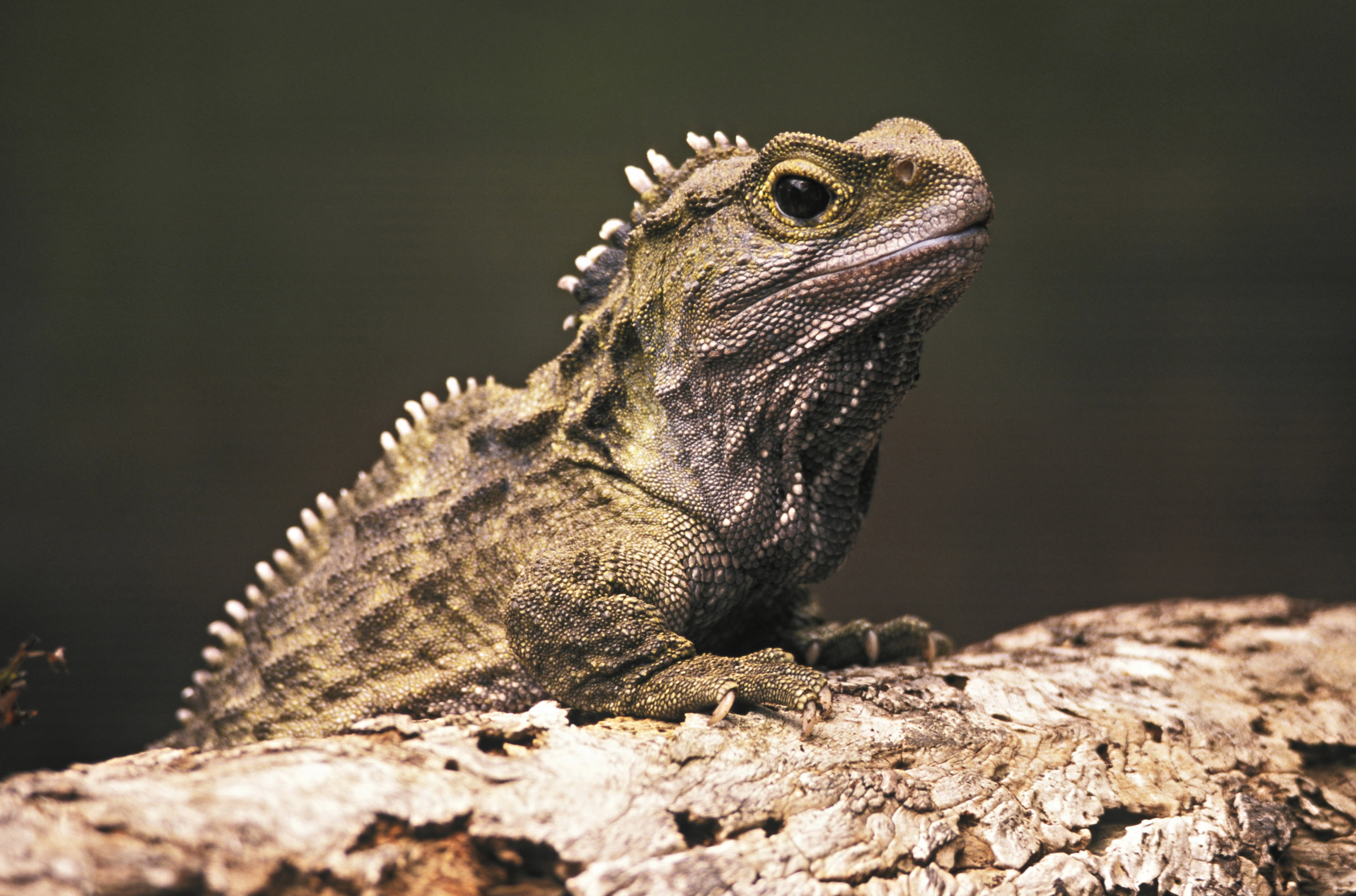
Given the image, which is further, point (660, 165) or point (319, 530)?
point (319, 530)

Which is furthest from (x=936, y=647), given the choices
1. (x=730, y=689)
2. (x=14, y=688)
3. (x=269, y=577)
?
(x=14, y=688)

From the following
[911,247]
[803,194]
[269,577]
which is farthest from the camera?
[269,577]

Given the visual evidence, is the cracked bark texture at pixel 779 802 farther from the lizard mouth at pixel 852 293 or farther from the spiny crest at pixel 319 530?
the spiny crest at pixel 319 530

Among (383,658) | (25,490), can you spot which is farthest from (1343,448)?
(25,490)

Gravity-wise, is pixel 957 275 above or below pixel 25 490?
below

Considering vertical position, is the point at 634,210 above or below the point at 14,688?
above

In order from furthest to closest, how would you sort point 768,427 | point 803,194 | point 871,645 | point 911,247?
1. point 871,645
2. point 768,427
3. point 803,194
4. point 911,247

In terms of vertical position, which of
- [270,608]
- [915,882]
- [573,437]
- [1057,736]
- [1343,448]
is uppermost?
[1343,448]

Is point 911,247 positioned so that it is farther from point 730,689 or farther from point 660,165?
point 730,689

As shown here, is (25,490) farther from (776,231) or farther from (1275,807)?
(1275,807)
